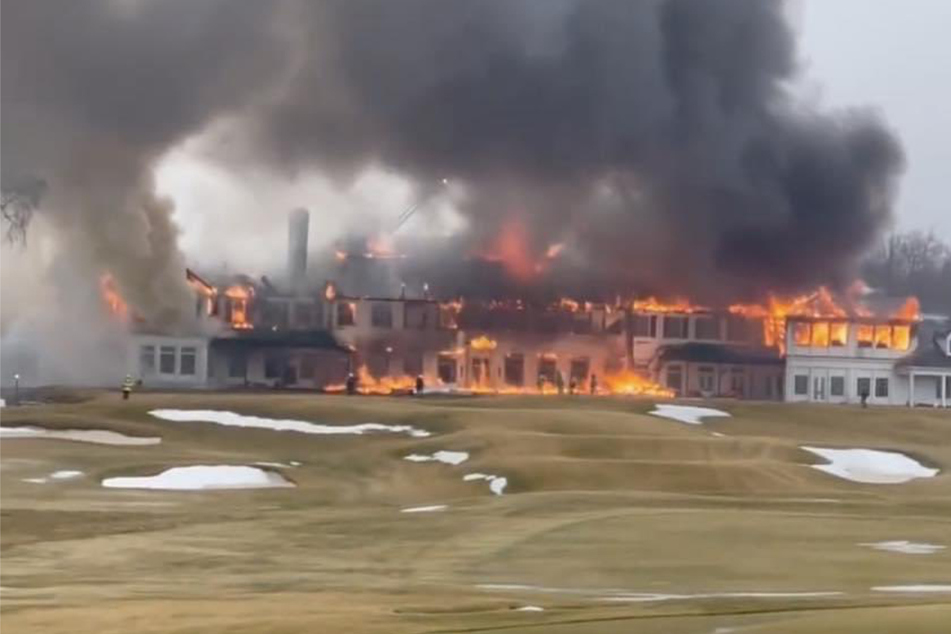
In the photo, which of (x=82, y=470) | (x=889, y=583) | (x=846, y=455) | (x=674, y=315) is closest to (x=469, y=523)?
(x=889, y=583)

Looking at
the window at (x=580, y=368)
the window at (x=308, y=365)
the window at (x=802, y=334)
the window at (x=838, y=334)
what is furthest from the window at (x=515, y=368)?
the window at (x=838, y=334)

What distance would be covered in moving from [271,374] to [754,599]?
54.0 m

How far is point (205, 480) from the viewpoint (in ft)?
123

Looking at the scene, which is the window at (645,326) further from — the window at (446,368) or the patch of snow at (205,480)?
the patch of snow at (205,480)

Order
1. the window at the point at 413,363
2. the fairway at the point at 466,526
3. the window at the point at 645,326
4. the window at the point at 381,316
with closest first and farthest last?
the fairway at the point at 466,526, the window at the point at 413,363, the window at the point at 381,316, the window at the point at 645,326

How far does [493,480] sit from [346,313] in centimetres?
3758

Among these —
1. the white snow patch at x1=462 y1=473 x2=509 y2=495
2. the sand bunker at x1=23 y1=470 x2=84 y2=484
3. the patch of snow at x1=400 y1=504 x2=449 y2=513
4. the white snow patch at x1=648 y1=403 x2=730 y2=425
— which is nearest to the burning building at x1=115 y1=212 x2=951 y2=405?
the white snow patch at x1=648 y1=403 x2=730 y2=425

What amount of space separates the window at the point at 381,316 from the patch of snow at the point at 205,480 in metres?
33.9

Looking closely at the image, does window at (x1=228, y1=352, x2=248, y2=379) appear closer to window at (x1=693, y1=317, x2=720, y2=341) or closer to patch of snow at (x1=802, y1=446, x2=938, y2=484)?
window at (x1=693, y1=317, x2=720, y2=341)

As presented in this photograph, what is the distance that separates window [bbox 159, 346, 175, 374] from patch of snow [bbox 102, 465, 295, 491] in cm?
3122

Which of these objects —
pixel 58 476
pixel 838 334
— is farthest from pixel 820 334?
pixel 58 476

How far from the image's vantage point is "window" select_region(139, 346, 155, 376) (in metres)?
69.2

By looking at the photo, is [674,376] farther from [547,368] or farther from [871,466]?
[871,466]

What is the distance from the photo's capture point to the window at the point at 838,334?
73188mm
